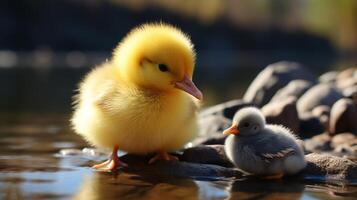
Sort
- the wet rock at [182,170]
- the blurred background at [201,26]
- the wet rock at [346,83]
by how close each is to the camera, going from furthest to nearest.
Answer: the blurred background at [201,26]
the wet rock at [346,83]
the wet rock at [182,170]

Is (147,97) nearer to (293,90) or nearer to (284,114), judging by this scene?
(284,114)

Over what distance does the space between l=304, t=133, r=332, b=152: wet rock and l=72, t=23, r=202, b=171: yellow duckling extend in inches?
60.3

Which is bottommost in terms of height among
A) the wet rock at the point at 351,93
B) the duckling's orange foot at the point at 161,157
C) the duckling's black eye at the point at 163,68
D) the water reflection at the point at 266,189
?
the water reflection at the point at 266,189

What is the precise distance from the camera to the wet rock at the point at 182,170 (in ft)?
14.7

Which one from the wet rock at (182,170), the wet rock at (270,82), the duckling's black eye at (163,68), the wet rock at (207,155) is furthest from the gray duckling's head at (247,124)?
the wet rock at (270,82)

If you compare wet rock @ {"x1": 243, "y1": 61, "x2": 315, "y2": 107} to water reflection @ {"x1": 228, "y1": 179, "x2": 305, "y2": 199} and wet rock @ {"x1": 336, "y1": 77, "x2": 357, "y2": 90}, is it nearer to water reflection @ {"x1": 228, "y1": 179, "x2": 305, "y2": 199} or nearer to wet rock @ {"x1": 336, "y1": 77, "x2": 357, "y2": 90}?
wet rock @ {"x1": 336, "y1": 77, "x2": 357, "y2": 90}

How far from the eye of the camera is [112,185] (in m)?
4.05

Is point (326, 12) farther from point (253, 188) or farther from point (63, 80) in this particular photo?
point (253, 188)

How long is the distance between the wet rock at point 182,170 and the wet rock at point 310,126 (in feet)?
6.97

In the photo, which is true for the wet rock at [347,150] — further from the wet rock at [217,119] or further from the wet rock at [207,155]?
the wet rock at [207,155]

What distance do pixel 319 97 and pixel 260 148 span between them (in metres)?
2.92

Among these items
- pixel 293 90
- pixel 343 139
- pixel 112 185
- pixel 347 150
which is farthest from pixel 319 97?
pixel 112 185

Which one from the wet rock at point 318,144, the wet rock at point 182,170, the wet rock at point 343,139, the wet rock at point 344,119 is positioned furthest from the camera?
the wet rock at point 344,119

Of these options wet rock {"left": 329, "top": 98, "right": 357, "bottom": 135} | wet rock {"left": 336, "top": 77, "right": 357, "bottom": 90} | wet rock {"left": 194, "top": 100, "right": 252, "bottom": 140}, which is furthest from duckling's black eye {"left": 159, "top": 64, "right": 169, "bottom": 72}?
wet rock {"left": 336, "top": 77, "right": 357, "bottom": 90}
